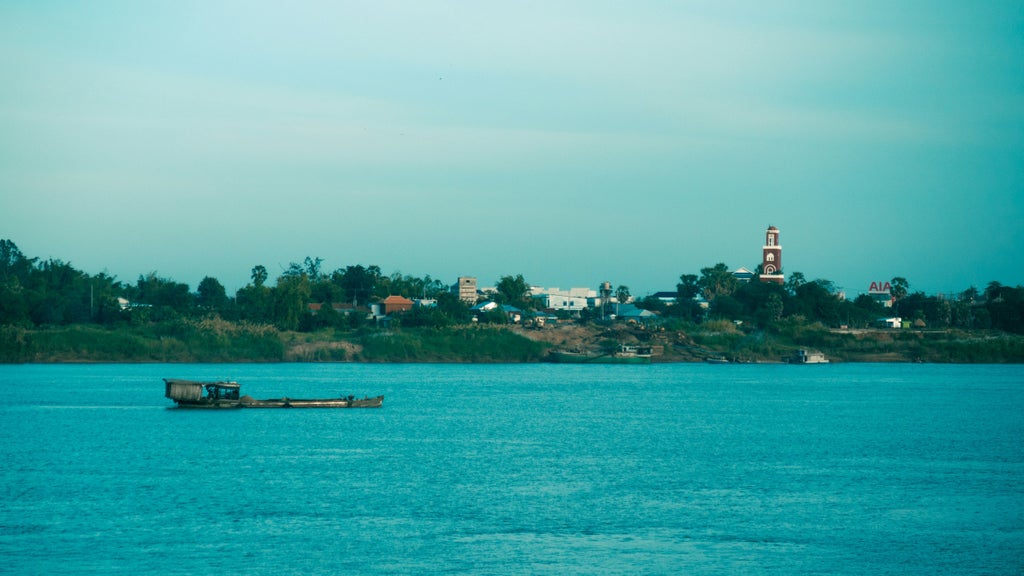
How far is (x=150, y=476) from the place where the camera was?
130 ft

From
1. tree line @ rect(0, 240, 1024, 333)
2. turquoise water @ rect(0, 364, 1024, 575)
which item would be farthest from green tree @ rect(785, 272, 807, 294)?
turquoise water @ rect(0, 364, 1024, 575)

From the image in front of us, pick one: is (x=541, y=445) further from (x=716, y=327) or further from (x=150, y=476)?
(x=716, y=327)

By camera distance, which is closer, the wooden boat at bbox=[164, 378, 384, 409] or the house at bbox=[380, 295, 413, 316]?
the wooden boat at bbox=[164, 378, 384, 409]

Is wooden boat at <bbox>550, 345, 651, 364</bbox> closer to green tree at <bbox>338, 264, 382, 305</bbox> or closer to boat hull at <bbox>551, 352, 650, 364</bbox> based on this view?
boat hull at <bbox>551, 352, 650, 364</bbox>

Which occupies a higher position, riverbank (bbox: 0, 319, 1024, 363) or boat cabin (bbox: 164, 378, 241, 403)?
riverbank (bbox: 0, 319, 1024, 363)

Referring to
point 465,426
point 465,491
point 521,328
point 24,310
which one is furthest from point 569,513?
point 521,328

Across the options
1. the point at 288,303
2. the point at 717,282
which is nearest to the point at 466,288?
the point at 717,282

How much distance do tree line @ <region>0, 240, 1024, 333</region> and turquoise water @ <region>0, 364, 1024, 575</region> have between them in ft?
167

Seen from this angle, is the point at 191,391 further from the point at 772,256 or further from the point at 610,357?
the point at 772,256

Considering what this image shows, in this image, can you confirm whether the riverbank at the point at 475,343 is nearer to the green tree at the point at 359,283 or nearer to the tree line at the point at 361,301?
the tree line at the point at 361,301

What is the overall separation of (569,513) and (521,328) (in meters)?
111

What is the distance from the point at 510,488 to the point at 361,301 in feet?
419

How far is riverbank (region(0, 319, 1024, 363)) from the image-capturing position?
11675 centimetres

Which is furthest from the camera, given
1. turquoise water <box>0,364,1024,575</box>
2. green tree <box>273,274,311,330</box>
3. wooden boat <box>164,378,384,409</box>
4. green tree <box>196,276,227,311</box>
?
green tree <box>196,276,227,311</box>
